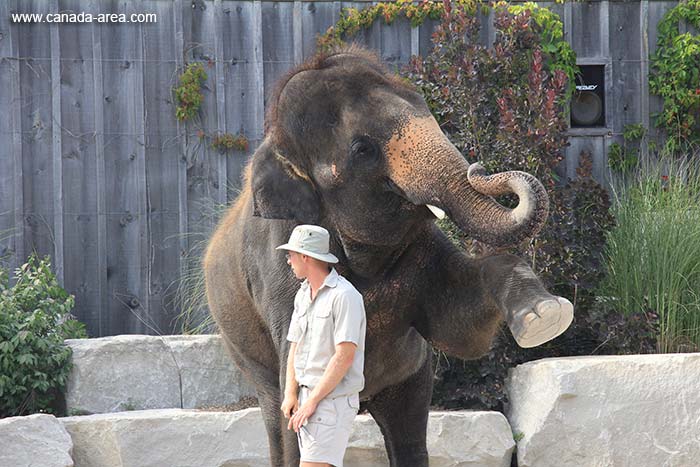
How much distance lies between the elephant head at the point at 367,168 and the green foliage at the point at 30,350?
11.3 feet

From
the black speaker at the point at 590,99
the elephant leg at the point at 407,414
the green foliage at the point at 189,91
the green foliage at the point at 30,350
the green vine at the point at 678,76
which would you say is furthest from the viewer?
the black speaker at the point at 590,99

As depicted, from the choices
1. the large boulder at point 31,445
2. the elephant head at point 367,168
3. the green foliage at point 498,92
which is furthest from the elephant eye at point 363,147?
the green foliage at point 498,92

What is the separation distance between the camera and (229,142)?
10289 millimetres

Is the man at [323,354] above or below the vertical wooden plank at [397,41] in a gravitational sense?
below

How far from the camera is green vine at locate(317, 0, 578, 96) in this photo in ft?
34.3

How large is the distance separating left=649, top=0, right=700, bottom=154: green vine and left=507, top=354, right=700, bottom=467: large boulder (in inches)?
135

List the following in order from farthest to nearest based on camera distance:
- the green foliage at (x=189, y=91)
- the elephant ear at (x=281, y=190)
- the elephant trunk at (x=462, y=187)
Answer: the green foliage at (x=189, y=91)
the elephant ear at (x=281, y=190)
the elephant trunk at (x=462, y=187)

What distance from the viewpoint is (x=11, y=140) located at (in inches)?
398

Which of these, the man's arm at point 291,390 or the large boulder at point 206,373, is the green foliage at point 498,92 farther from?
the man's arm at point 291,390

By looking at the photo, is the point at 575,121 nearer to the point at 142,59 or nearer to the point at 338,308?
the point at 142,59

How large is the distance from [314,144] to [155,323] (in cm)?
523

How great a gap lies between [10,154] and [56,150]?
38 cm

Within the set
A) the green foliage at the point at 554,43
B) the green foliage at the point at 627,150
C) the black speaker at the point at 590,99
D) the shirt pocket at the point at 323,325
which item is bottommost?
the shirt pocket at the point at 323,325

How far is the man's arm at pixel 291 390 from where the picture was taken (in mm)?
4992
